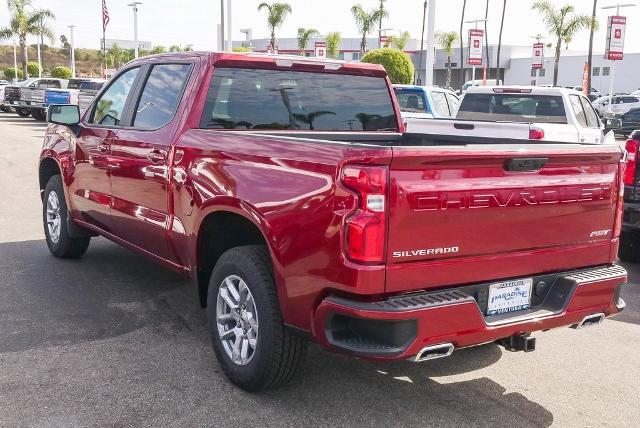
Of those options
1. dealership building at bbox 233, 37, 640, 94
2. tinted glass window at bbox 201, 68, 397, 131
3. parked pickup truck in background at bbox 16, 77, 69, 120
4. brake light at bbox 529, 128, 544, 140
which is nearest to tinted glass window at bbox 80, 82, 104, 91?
parked pickup truck in background at bbox 16, 77, 69, 120

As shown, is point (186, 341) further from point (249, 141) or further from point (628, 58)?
point (628, 58)

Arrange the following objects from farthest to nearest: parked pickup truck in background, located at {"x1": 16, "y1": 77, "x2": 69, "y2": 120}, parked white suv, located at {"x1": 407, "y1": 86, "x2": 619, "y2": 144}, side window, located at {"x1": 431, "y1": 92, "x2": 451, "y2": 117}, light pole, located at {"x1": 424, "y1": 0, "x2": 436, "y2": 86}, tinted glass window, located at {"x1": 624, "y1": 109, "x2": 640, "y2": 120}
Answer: parked pickup truck in background, located at {"x1": 16, "y1": 77, "x2": 69, "y2": 120} < tinted glass window, located at {"x1": 624, "y1": 109, "x2": 640, "y2": 120} < light pole, located at {"x1": 424, "y1": 0, "x2": 436, "y2": 86} < side window, located at {"x1": 431, "y1": 92, "x2": 451, "y2": 117} < parked white suv, located at {"x1": 407, "y1": 86, "x2": 619, "y2": 144}

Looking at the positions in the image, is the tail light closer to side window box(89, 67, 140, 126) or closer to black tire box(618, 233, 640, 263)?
side window box(89, 67, 140, 126)

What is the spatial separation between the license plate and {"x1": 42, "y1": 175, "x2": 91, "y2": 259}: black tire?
445 cm

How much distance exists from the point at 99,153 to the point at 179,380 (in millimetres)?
2331

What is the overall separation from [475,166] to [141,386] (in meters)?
2.27

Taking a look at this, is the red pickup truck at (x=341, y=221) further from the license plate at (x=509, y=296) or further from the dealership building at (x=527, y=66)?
the dealership building at (x=527, y=66)

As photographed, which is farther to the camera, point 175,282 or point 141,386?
point 175,282

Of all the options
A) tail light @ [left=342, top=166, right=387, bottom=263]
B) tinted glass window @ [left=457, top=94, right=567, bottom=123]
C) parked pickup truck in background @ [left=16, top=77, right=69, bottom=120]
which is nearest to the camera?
tail light @ [left=342, top=166, right=387, bottom=263]

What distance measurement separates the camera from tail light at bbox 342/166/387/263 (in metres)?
3.15

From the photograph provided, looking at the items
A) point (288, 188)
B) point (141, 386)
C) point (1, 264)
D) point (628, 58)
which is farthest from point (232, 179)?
point (628, 58)

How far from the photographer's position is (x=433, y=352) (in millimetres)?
3357

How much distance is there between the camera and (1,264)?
6.83 metres

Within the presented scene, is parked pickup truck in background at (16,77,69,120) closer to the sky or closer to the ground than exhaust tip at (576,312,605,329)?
closer to the sky
